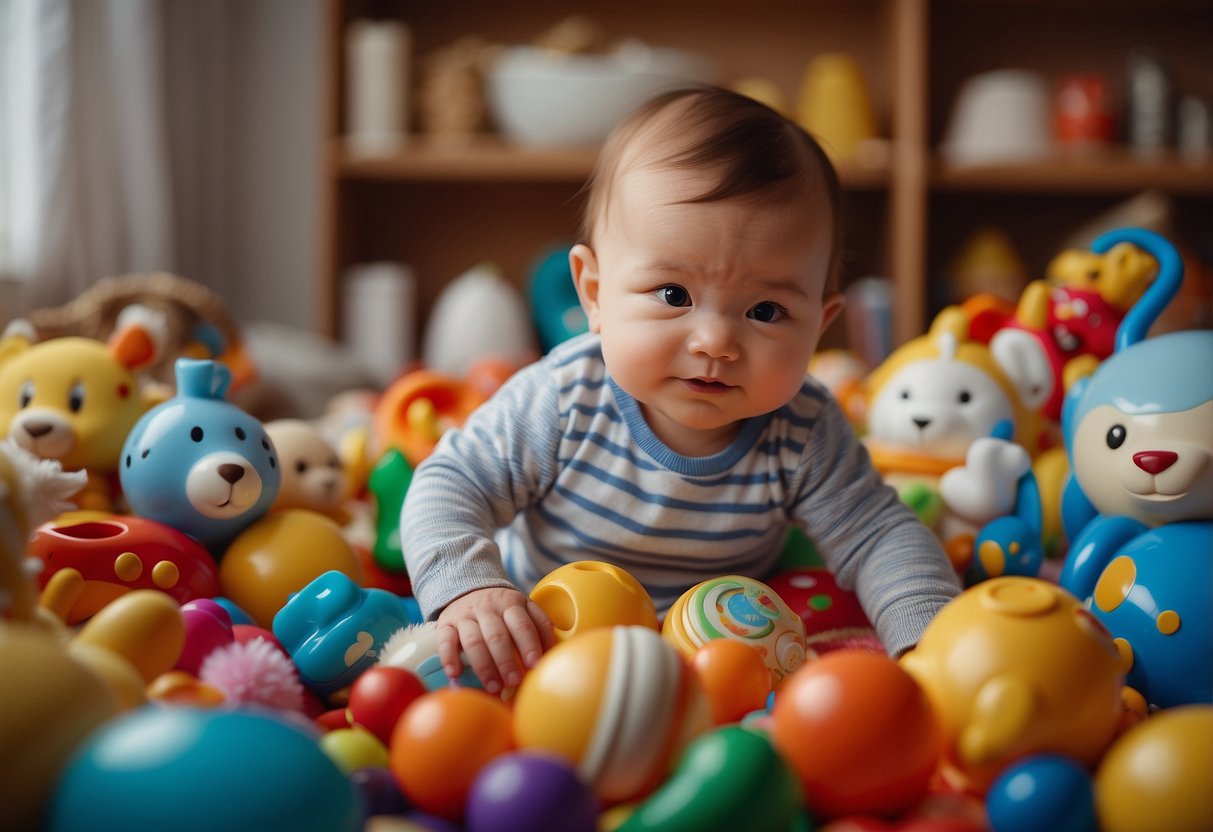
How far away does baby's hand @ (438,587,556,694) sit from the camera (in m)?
0.67

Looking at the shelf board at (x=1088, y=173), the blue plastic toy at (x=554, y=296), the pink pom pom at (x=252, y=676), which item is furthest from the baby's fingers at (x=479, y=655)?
the shelf board at (x=1088, y=173)

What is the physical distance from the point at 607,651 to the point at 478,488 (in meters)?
0.38

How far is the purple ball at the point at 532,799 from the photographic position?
428mm

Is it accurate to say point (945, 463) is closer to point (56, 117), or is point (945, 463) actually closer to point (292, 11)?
point (56, 117)

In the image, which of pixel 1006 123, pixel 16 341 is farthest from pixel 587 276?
pixel 1006 123

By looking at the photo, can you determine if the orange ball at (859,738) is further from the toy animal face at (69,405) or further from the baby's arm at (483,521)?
the toy animal face at (69,405)

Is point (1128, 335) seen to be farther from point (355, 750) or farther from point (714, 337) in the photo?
point (355, 750)

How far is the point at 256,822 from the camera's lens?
1.31 feet

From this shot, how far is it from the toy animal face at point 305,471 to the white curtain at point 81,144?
1.04 m

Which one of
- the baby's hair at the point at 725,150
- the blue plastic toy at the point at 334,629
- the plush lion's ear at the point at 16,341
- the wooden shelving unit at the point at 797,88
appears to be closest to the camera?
the blue plastic toy at the point at 334,629

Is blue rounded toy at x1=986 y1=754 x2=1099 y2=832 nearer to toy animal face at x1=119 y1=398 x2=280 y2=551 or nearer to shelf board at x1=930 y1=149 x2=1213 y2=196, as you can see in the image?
toy animal face at x1=119 y1=398 x2=280 y2=551

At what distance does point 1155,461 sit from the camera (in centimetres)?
77

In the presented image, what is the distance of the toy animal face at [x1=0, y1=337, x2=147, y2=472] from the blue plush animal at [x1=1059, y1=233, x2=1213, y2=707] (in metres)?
0.82

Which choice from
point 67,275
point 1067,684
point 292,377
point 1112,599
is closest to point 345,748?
point 1067,684
